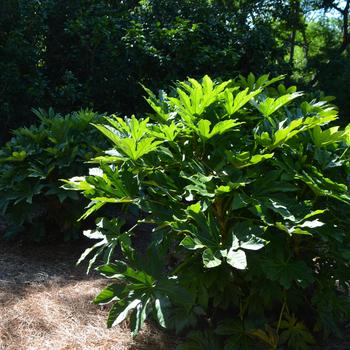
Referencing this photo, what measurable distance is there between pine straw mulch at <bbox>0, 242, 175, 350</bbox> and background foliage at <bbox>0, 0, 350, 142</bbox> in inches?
102

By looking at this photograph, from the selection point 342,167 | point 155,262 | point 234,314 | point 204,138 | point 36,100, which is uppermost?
point 36,100

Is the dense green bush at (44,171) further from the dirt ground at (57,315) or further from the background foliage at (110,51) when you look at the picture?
the background foliage at (110,51)

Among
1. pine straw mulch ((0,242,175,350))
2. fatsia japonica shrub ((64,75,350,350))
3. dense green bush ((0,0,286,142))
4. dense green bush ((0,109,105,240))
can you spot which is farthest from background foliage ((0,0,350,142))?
fatsia japonica shrub ((64,75,350,350))

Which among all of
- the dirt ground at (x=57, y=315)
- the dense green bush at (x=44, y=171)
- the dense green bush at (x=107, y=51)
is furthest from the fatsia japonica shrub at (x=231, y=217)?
the dense green bush at (x=107, y=51)

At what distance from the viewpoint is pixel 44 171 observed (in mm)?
4266

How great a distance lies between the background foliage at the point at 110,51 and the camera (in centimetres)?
616

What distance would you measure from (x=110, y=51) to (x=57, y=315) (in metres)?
3.90

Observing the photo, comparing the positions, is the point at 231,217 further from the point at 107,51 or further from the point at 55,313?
the point at 107,51

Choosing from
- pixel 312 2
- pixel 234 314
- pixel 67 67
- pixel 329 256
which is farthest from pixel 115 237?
pixel 312 2

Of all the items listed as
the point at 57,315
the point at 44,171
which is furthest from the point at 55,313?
the point at 44,171

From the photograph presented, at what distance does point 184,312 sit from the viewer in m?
2.77

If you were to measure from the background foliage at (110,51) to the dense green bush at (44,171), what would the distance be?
5.62ft

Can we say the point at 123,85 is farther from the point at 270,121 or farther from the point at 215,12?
the point at 270,121

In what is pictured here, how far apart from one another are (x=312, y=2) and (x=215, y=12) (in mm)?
4581
